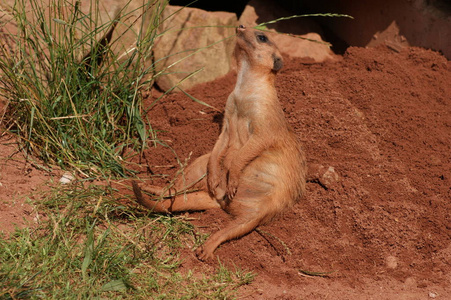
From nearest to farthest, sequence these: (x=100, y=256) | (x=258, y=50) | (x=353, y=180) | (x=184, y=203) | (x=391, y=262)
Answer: (x=100, y=256), (x=391, y=262), (x=184, y=203), (x=353, y=180), (x=258, y=50)

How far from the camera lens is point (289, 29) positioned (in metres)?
6.09

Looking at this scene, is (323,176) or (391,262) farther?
(323,176)

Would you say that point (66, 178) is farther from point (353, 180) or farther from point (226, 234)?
point (353, 180)

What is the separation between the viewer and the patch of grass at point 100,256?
3092mm

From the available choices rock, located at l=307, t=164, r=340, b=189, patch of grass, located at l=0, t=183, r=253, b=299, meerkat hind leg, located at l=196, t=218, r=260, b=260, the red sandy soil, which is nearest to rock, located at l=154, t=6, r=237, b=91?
the red sandy soil

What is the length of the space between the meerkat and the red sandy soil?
0.14m

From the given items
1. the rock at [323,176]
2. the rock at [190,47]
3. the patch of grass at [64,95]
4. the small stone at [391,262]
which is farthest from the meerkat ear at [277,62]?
the small stone at [391,262]

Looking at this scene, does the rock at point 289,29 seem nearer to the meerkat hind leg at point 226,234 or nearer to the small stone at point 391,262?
the meerkat hind leg at point 226,234

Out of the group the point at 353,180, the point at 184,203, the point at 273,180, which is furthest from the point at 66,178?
the point at 353,180

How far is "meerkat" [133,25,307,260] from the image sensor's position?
3992 millimetres

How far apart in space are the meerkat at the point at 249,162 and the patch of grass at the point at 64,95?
628 mm

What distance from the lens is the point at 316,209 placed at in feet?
13.6

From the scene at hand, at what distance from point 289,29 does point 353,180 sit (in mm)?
2534

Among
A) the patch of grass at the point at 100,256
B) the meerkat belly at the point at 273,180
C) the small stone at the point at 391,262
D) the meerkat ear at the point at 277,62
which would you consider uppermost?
the meerkat ear at the point at 277,62
